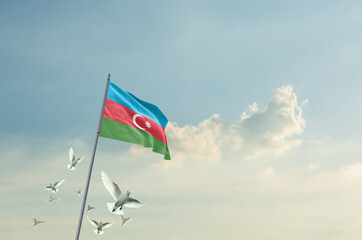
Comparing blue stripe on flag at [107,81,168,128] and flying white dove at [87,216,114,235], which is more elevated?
blue stripe on flag at [107,81,168,128]

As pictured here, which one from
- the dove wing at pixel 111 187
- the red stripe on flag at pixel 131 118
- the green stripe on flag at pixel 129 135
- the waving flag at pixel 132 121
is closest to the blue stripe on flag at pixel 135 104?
the waving flag at pixel 132 121

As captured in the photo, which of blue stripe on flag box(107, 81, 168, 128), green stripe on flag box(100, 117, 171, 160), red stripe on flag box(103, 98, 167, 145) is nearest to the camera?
green stripe on flag box(100, 117, 171, 160)

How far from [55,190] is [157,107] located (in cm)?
957

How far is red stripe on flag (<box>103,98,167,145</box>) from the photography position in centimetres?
1795

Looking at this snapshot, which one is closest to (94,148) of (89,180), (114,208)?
(89,180)

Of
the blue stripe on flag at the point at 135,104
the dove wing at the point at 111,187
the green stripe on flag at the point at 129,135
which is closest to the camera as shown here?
the dove wing at the point at 111,187

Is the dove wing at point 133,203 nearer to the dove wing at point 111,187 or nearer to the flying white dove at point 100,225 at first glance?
the dove wing at point 111,187

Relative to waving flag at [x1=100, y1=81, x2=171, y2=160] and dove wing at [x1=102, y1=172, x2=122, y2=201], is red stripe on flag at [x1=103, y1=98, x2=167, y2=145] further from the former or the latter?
dove wing at [x1=102, y1=172, x2=122, y2=201]

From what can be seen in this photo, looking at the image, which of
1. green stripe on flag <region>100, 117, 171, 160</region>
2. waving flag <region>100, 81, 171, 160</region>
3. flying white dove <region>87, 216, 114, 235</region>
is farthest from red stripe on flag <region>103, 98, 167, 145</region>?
flying white dove <region>87, 216, 114, 235</region>

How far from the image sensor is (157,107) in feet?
70.0

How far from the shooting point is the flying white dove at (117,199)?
15.0 metres

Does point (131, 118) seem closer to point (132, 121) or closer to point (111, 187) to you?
point (132, 121)

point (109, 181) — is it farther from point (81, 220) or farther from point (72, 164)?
point (72, 164)

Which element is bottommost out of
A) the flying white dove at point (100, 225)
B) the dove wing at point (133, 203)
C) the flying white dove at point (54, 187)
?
the flying white dove at point (100, 225)
